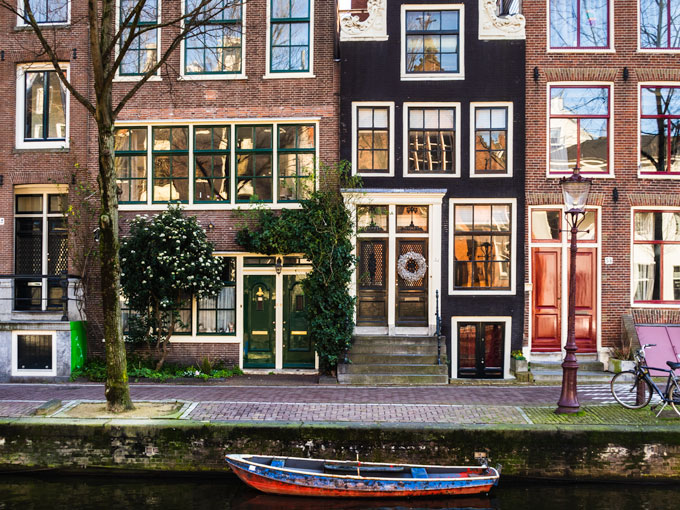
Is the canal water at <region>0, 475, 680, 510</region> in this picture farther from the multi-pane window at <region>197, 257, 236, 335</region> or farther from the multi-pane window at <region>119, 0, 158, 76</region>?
the multi-pane window at <region>119, 0, 158, 76</region>

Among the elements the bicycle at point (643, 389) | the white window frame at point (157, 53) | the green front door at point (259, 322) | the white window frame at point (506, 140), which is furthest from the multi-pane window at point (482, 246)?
the white window frame at point (157, 53)

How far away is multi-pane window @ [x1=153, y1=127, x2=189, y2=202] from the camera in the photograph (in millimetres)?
16062

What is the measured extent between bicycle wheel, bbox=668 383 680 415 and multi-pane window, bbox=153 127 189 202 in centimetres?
1146

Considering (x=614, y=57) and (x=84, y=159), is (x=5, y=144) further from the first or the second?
(x=614, y=57)

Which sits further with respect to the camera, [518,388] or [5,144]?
[5,144]

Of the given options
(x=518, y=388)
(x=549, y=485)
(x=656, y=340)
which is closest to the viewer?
(x=549, y=485)

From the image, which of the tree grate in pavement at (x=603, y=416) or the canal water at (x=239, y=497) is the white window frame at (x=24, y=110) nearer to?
the canal water at (x=239, y=497)

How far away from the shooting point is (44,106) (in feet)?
53.7

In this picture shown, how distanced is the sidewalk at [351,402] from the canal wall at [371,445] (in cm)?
30

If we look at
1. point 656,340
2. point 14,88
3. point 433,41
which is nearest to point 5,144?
point 14,88

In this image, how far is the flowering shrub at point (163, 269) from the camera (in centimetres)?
1442

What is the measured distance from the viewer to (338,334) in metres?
14.5

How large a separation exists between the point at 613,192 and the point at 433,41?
5.72m

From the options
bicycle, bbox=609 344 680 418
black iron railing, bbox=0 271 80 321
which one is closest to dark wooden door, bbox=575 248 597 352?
bicycle, bbox=609 344 680 418
